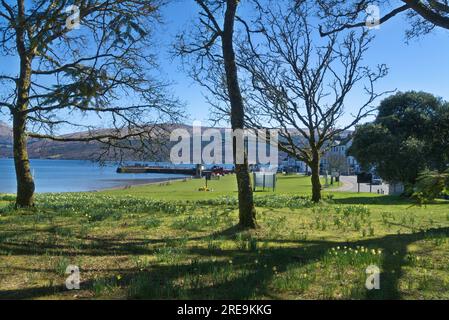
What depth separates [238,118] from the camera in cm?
1018

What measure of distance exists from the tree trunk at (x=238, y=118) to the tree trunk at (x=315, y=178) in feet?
39.8

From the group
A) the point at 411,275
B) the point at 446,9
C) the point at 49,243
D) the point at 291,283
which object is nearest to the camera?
the point at 291,283

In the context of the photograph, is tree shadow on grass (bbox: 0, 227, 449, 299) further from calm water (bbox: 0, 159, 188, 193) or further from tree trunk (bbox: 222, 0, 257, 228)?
calm water (bbox: 0, 159, 188, 193)

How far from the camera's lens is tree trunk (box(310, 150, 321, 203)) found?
22.2 meters

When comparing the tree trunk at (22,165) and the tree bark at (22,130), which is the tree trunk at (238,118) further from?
the tree trunk at (22,165)

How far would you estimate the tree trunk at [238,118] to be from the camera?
10008mm

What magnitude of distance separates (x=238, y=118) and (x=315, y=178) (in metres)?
13.5

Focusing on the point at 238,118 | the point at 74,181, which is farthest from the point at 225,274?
the point at 74,181

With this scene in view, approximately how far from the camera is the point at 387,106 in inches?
1513

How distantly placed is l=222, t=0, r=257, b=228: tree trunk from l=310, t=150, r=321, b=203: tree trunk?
1213cm
